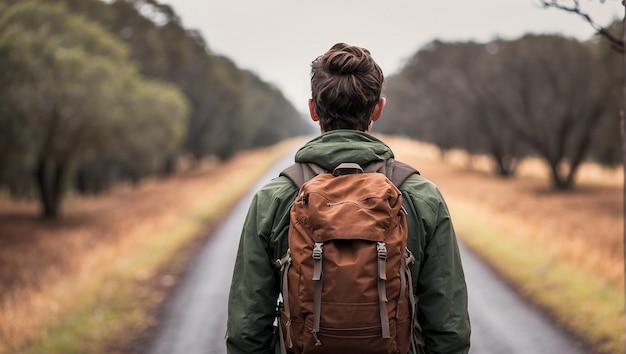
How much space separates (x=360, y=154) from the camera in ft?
6.56

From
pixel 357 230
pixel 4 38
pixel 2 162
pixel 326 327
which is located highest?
pixel 4 38

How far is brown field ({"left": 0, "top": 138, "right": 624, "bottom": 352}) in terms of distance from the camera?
8.34 m

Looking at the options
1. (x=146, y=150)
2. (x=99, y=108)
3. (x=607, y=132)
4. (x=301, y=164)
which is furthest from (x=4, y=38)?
(x=607, y=132)

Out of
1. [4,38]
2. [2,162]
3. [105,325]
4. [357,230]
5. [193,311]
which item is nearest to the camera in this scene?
[357,230]

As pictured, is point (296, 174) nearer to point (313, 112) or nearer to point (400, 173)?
point (313, 112)

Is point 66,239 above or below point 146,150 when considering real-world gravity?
below

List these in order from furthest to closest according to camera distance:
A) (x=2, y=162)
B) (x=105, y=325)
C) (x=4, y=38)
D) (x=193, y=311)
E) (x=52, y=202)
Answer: (x=52, y=202) → (x=2, y=162) → (x=4, y=38) → (x=193, y=311) → (x=105, y=325)

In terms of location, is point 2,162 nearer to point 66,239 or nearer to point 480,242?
point 66,239

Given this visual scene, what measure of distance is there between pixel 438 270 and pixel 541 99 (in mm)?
23455

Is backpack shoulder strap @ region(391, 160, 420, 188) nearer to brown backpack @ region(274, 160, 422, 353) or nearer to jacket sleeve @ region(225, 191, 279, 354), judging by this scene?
brown backpack @ region(274, 160, 422, 353)

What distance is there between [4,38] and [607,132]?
19.5 m

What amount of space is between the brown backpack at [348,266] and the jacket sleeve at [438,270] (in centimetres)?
13

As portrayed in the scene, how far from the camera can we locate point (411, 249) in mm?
2059

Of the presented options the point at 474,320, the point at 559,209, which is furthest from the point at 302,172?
the point at 559,209
